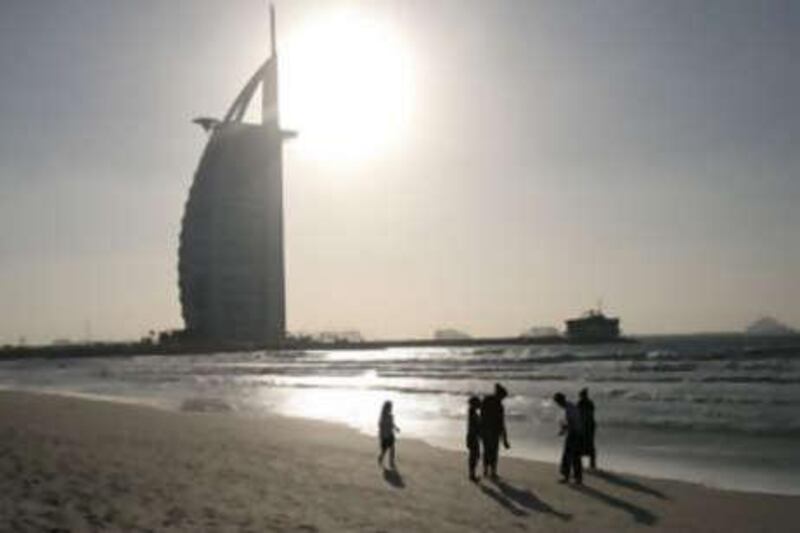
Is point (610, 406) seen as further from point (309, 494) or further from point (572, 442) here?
point (309, 494)

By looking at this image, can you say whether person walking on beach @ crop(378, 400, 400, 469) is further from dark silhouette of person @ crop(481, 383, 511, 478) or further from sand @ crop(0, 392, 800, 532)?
dark silhouette of person @ crop(481, 383, 511, 478)

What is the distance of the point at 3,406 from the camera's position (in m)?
31.2

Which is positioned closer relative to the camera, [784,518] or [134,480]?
[784,518]

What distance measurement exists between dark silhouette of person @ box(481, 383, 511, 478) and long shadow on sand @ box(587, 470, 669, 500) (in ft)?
5.53

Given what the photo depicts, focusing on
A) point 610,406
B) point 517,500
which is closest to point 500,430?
point 517,500

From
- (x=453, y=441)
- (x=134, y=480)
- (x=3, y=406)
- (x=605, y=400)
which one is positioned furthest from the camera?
(x=605, y=400)

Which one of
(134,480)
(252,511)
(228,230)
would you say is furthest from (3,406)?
(228,230)

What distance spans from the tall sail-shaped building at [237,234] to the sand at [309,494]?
131 meters

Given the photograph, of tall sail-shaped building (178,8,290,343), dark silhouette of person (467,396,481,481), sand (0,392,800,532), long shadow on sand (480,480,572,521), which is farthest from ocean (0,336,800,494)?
tall sail-shaped building (178,8,290,343)

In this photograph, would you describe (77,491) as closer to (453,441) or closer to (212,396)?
(453,441)

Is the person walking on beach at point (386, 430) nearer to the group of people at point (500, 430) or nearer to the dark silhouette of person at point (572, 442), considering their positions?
the group of people at point (500, 430)

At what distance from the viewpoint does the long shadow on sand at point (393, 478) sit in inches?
587

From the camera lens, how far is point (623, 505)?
13.3m

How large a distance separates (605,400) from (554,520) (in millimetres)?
25136
